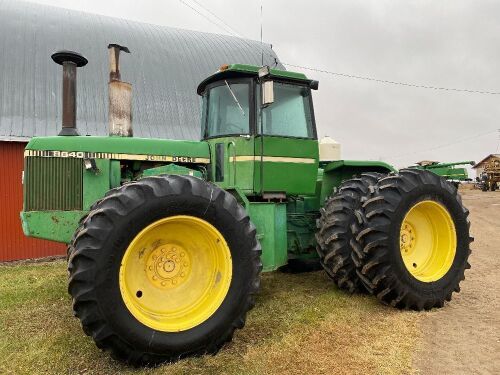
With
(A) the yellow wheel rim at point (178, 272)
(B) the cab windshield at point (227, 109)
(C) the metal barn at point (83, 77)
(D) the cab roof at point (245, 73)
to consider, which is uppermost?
(C) the metal barn at point (83, 77)

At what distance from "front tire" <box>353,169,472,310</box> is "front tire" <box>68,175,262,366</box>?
5.29 feet

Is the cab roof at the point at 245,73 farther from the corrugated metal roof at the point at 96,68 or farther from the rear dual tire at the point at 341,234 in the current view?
the corrugated metal roof at the point at 96,68

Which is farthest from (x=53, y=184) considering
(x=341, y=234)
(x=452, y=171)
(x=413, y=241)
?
(x=452, y=171)

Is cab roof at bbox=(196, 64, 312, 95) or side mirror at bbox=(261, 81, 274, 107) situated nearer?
side mirror at bbox=(261, 81, 274, 107)

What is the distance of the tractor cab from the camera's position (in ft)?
16.3

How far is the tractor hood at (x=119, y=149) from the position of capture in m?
4.57

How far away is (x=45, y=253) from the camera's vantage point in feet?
35.2

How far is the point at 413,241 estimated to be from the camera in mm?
5367

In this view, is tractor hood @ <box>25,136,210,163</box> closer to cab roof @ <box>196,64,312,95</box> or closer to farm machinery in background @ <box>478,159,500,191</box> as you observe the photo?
cab roof @ <box>196,64,312,95</box>

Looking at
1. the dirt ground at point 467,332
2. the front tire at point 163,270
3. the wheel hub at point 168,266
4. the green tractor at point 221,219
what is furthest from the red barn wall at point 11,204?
the dirt ground at point 467,332

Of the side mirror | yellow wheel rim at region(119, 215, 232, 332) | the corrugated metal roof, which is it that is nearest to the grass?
yellow wheel rim at region(119, 215, 232, 332)

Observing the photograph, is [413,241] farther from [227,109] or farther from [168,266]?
[168,266]

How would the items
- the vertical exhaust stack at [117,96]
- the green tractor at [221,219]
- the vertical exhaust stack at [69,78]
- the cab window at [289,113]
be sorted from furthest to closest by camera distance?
the vertical exhaust stack at [117,96] < the vertical exhaust stack at [69,78] < the cab window at [289,113] < the green tractor at [221,219]

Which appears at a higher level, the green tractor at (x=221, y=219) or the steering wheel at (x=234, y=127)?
the steering wheel at (x=234, y=127)
